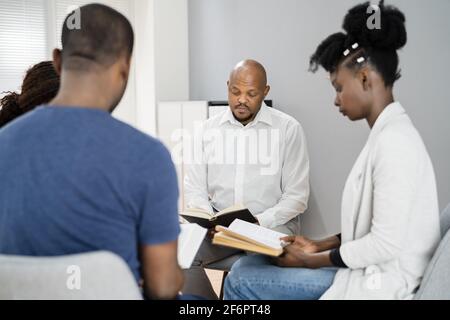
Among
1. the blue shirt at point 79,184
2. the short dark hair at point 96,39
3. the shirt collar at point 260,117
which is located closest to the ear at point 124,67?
the short dark hair at point 96,39

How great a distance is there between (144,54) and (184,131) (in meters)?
1.06

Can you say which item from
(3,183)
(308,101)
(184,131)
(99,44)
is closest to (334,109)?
(308,101)

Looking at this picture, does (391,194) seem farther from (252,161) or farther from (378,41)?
(252,161)

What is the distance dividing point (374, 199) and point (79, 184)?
721mm

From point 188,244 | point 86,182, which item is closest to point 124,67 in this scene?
point 86,182

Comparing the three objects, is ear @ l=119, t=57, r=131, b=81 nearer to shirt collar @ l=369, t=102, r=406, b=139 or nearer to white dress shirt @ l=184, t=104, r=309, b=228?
shirt collar @ l=369, t=102, r=406, b=139

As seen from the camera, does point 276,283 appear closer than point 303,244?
Yes

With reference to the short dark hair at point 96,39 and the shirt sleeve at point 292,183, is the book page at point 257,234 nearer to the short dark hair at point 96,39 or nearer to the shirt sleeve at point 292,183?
the shirt sleeve at point 292,183

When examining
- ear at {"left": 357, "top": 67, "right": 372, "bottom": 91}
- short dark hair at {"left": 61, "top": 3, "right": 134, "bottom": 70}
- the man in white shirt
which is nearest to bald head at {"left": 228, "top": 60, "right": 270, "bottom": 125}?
the man in white shirt

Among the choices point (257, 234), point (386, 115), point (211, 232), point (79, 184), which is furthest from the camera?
point (211, 232)

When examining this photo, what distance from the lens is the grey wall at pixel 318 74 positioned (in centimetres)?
192

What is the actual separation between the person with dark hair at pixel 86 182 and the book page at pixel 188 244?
29cm

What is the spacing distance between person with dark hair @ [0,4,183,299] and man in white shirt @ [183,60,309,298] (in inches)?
45.2

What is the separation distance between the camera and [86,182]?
2.59 feet
